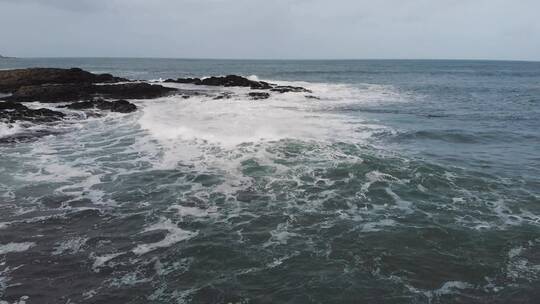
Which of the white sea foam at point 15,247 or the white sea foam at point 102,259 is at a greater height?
the white sea foam at point 15,247

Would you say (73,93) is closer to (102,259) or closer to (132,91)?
(132,91)

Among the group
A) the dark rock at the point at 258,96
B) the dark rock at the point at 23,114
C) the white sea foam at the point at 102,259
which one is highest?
the dark rock at the point at 258,96

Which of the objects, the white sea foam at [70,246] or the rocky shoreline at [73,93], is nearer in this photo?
the white sea foam at [70,246]

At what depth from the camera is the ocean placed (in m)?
7.60

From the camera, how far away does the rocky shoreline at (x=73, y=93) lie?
25.4m

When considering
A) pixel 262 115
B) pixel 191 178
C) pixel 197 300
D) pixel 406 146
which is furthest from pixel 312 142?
pixel 197 300

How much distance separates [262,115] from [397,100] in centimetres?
1651

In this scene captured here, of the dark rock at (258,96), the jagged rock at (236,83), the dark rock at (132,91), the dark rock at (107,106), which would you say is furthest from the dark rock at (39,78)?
the dark rock at (258,96)

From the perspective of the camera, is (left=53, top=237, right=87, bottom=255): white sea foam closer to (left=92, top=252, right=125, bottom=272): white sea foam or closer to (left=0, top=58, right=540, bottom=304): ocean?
(left=0, top=58, right=540, bottom=304): ocean

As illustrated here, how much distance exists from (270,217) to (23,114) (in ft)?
63.3

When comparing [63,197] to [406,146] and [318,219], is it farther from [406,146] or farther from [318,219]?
[406,146]

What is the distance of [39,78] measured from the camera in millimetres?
41781

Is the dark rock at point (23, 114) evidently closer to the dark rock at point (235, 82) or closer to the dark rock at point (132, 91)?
the dark rock at point (132, 91)

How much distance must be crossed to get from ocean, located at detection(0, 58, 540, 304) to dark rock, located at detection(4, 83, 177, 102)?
1247 cm
